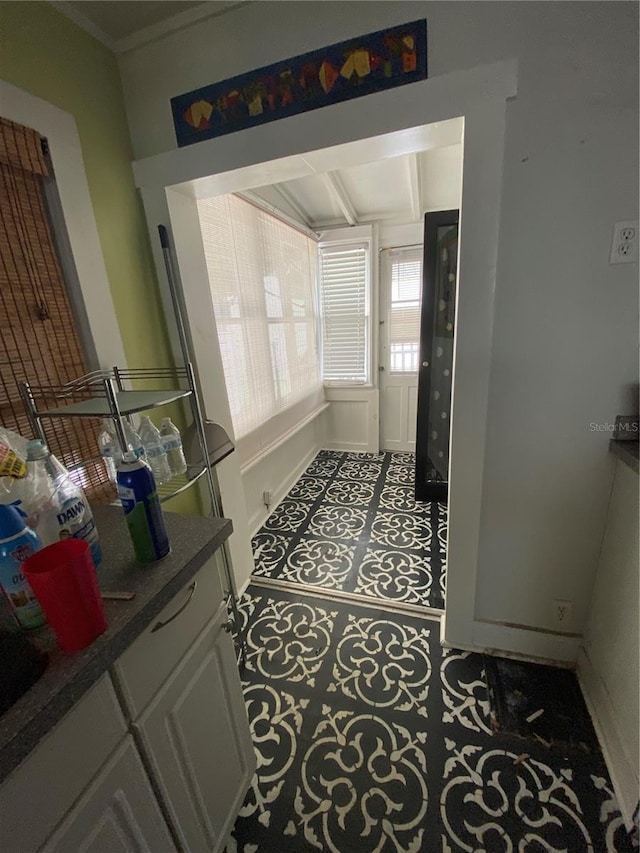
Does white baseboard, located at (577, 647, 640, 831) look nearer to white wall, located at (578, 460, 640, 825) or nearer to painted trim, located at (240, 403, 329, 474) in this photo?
white wall, located at (578, 460, 640, 825)

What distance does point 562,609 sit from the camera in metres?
1.33

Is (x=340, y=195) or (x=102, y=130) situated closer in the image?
(x=102, y=130)

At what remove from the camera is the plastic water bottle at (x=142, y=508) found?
0.67 m

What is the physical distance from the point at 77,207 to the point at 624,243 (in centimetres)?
172

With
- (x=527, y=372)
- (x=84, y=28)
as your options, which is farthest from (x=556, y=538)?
(x=84, y=28)

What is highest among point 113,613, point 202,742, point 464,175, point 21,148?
point 21,148

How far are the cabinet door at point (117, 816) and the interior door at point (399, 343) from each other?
10.2 feet

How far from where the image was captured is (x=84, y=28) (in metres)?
1.14

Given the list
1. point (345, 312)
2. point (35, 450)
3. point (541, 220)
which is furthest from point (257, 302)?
point (35, 450)

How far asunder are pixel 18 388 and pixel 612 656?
6.73 feet

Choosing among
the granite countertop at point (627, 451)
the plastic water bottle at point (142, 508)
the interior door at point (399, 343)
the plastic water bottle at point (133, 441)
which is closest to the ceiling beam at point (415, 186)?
the interior door at point (399, 343)

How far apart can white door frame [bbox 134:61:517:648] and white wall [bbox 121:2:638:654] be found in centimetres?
4

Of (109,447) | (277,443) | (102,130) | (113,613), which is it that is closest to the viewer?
(113,613)

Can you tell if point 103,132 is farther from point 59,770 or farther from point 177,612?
point 59,770
